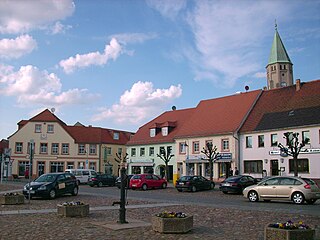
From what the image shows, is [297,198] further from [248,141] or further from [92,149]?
[92,149]

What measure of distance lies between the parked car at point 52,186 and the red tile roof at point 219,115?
24.9 metres

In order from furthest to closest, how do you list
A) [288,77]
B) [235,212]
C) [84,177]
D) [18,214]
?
[288,77] → [84,177] → [235,212] → [18,214]

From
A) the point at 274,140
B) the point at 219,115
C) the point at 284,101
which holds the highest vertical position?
the point at 284,101

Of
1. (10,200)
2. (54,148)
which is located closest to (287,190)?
(10,200)

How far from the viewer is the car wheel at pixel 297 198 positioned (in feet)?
66.9

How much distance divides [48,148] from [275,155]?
3827cm

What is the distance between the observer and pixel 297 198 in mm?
20484

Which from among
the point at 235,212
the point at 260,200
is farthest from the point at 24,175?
the point at 235,212

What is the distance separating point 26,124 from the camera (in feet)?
213

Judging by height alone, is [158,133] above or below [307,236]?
above

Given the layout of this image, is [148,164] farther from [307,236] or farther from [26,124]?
[307,236]

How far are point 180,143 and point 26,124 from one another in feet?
90.5

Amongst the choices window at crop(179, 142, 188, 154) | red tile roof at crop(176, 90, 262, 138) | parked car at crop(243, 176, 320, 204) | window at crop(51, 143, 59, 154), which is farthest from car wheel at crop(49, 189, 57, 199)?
window at crop(51, 143, 59, 154)

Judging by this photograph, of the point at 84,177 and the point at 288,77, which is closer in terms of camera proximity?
the point at 84,177
